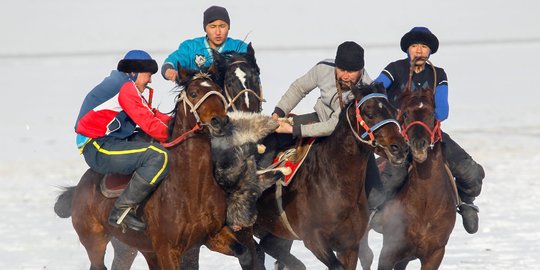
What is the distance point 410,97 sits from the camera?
8.23 metres

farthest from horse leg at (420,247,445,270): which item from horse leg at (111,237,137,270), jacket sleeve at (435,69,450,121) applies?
horse leg at (111,237,137,270)

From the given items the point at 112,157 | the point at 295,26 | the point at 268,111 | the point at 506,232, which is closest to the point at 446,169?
the point at 112,157

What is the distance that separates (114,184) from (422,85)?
2.75 m

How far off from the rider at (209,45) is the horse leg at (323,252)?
1908mm

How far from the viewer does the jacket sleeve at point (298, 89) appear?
28.3 feet

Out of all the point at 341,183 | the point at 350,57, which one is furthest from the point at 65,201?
the point at 350,57

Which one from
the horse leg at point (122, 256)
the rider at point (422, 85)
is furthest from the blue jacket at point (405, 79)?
the horse leg at point (122, 256)

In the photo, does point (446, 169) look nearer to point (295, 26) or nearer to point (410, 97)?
point (410, 97)

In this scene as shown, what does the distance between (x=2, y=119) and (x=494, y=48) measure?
59.4 feet

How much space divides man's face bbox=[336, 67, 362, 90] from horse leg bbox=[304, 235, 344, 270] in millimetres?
1264

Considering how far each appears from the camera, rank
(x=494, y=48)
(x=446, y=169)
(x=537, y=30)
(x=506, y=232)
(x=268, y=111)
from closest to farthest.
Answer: (x=446, y=169), (x=506, y=232), (x=268, y=111), (x=494, y=48), (x=537, y=30)

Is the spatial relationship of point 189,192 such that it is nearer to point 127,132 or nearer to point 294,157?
point 127,132

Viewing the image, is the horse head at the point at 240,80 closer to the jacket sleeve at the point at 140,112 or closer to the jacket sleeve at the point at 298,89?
the jacket sleeve at the point at 298,89

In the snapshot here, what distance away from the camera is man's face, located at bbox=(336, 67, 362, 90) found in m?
8.22
